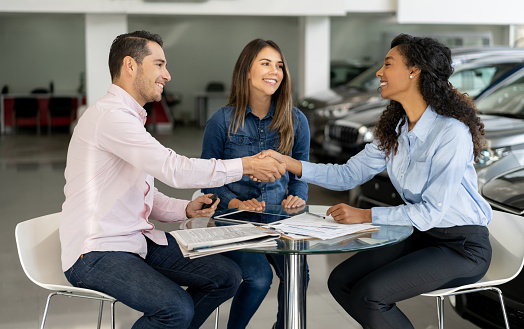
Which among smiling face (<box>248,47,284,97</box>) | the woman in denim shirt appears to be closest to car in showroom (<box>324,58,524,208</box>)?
the woman in denim shirt

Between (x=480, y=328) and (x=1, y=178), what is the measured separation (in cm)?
666

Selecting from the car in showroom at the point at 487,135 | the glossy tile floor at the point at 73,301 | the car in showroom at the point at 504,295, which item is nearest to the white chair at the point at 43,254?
the glossy tile floor at the point at 73,301

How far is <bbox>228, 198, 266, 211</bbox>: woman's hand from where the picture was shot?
2.79 meters

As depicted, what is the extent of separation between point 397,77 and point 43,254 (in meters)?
1.61

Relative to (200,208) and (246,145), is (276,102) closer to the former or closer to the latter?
(246,145)

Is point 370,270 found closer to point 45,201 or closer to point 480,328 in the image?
point 480,328

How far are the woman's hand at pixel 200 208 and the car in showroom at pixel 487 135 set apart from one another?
2.24m

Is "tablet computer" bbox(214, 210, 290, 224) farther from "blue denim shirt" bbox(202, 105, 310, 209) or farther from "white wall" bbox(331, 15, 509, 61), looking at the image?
"white wall" bbox(331, 15, 509, 61)

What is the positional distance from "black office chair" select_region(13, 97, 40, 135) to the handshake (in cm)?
1223

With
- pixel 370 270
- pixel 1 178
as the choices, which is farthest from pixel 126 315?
pixel 1 178

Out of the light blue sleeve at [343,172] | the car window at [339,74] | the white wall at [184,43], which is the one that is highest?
the white wall at [184,43]

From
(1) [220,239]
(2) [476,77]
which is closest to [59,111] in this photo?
(2) [476,77]

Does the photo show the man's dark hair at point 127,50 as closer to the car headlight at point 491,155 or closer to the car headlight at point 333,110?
the car headlight at point 491,155

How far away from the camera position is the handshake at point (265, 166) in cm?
266
